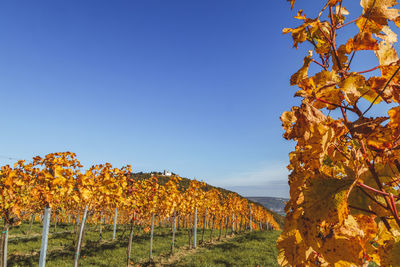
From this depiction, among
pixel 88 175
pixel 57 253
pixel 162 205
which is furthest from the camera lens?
pixel 162 205

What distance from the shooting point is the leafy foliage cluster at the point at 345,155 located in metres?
0.50

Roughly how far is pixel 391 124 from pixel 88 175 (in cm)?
735

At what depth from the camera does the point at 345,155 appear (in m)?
0.68

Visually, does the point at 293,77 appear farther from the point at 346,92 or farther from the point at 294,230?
the point at 294,230

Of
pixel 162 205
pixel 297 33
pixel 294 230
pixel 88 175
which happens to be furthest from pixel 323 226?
pixel 162 205

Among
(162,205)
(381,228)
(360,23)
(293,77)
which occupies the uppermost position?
(360,23)

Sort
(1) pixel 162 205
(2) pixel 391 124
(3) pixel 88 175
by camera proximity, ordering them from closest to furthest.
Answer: (2) pixel 391 124
(3) pixel 88 175
(1) pixel 162 205

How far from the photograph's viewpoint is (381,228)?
787mm

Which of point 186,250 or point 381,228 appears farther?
point 186,250

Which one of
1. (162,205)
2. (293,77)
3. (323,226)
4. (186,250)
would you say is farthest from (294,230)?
(186,250)

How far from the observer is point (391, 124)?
585 mm

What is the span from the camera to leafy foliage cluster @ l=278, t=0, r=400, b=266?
0.50m

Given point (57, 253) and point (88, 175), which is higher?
point (88, 175)

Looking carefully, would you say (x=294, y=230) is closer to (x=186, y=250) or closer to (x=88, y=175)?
(x=88, y=175)
